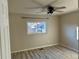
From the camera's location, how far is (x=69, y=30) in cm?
524

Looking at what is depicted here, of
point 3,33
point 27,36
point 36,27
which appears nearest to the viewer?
point 3,33

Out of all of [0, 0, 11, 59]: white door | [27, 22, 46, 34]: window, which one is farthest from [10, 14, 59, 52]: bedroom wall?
[0, 0, 11, 59]: white door

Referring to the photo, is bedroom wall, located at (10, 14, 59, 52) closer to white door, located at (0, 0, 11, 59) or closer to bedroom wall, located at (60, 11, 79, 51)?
bedroom wall, located at (60, 11, 79, 51)

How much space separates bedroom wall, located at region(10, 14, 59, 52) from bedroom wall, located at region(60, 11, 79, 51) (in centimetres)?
44

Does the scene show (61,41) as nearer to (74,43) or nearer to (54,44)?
(54,44)

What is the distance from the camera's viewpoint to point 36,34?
543 centimetres

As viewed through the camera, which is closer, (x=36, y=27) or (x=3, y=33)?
(x=3, y=33)

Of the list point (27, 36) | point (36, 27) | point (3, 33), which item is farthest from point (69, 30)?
point (3, 33)

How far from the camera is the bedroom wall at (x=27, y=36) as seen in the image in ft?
16.0

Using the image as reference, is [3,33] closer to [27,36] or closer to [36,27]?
[27,36]

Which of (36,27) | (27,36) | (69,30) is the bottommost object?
(27,36)

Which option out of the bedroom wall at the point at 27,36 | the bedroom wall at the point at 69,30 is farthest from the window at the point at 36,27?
the bedroom wall at the point at 69,30

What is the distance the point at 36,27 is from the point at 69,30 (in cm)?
207

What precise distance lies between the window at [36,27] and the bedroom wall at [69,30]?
4.32 ft
